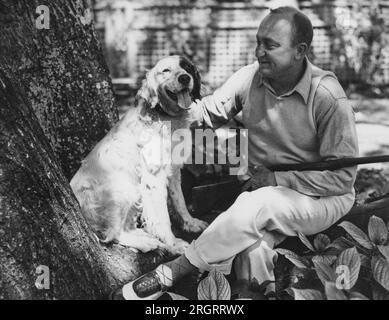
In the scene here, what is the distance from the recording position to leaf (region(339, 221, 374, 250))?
375cm

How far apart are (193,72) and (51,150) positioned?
108 centimetres

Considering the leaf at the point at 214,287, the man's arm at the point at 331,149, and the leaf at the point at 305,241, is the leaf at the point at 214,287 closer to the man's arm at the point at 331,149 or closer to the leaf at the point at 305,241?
the leaf at the point at 305,241

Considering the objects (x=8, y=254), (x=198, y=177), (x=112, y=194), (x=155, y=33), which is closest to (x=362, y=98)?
(x=155, y=33)

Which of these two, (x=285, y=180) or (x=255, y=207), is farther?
(x=285, y=180)

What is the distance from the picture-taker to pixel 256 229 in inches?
138

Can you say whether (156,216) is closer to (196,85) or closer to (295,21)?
(196,85)

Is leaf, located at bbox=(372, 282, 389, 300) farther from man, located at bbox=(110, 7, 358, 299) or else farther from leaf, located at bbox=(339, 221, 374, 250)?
man, located at bbox=(110, 7, 358, 299)

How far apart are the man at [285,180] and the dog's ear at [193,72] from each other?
47 cm

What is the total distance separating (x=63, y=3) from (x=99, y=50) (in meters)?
0.43

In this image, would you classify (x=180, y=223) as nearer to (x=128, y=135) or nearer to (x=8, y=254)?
(x=128, y=135)

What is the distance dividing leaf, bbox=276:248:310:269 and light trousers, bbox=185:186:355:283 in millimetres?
63

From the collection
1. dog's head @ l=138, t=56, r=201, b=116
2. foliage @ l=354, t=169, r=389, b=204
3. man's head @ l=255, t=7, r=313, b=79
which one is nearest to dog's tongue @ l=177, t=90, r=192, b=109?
dog's head @ l=138, t=56, r=201, b=116

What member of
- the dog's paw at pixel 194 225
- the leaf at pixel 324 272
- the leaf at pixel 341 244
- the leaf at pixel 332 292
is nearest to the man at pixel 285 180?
the leaf at pixel 341 244

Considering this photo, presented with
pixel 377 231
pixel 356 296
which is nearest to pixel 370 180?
pixel 377 231
